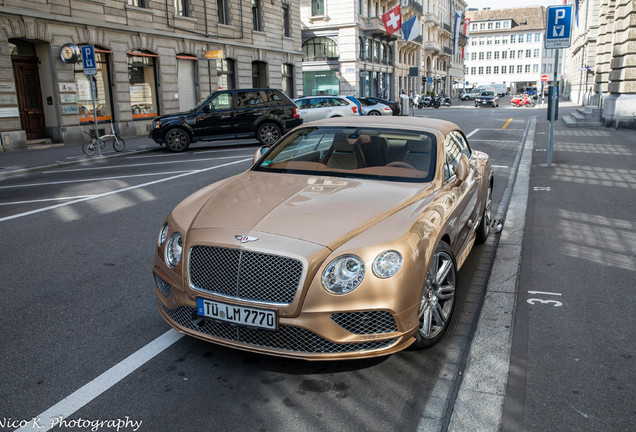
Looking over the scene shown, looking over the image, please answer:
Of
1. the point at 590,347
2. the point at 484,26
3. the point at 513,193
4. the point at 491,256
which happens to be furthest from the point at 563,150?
the point at 484,26

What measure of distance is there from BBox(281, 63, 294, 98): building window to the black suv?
17.5m

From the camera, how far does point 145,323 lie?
4160mm

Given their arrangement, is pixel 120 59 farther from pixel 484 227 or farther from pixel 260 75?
pixel 484 227

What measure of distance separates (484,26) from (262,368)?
13267 cm

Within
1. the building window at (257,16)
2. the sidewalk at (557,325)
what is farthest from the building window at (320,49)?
the sidewalk at (557,325)

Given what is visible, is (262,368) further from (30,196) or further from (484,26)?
(484,26)

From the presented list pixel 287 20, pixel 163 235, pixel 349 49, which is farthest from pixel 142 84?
pixel 349 49

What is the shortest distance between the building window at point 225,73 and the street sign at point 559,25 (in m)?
20.8

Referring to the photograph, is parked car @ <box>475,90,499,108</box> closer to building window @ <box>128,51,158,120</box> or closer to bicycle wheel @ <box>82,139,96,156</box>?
building window @ <box>128,51,158,120</box>

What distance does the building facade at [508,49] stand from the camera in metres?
119

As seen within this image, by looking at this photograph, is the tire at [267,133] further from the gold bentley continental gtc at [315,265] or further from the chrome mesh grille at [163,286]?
the chrome mesh grille at [163,286]

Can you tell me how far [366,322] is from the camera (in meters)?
3.12

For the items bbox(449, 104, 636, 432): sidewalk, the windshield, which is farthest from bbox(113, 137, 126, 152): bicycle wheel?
the windshield

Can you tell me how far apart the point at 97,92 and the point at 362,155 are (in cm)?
2041
